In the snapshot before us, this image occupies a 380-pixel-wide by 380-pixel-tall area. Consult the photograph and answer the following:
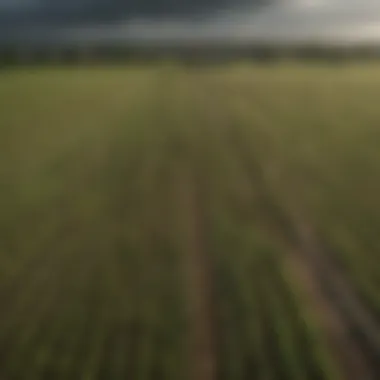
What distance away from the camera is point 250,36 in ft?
33.1

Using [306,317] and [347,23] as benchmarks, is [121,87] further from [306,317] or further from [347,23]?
[306,317]

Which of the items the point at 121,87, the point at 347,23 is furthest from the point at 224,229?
the point at 347,23

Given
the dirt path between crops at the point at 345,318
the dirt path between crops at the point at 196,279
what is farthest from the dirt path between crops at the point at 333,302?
the dirt path between crops at the point at 196,279

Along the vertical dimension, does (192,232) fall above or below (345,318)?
above

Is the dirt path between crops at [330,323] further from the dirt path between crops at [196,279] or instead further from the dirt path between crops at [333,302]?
the dirt path between crops at [196,279]

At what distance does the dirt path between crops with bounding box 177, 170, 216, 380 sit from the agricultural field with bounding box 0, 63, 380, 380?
0.01m

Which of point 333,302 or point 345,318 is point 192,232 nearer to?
point 333,302

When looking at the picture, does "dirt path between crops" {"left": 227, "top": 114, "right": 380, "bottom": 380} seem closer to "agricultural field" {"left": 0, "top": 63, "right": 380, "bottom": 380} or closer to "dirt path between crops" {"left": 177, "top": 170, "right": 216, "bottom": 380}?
"agricultural field" {"left": 0, "top": 63, "right": 380, "bottom": 380}

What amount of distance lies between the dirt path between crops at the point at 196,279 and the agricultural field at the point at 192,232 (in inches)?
0.6

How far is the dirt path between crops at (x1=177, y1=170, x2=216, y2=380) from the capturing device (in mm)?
4004

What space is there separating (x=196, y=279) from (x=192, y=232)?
0.78m

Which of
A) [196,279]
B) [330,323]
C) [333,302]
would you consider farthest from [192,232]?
[330,323]

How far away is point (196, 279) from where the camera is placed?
15.9ft

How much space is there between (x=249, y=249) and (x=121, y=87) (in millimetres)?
5182
